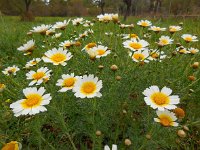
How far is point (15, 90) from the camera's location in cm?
183

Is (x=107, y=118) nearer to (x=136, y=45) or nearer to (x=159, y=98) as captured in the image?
(x=159, y=98)

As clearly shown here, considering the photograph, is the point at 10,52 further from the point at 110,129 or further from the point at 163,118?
the point at 163,118

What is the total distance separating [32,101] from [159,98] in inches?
23.4

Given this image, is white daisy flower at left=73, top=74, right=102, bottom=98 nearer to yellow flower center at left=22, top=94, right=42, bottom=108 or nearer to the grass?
the grass

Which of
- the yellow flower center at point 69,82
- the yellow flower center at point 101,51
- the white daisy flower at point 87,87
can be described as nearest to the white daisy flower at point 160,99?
the white daisy flower at point 87,87

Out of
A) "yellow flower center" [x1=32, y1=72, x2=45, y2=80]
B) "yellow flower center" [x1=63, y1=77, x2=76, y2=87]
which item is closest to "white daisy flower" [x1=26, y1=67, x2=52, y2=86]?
"yellow flower center" [x1=32, y1=72, x2=45, y2=80]

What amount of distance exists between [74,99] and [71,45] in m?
0.51

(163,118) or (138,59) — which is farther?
(138,59)

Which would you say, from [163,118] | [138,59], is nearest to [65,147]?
[163,118]

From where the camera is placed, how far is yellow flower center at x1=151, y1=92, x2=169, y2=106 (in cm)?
127

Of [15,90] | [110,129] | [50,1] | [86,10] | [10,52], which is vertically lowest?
[86,10]

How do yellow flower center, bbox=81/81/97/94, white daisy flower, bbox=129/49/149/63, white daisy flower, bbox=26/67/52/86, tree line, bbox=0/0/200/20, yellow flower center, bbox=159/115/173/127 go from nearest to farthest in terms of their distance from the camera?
1. yellow flower center, bbox=159/115/173/127
2. yellow flower center, bbox=81/81/97/94
3. white daisy flower, bbox=26/67/52/86
4. white daisy flower, bbox=129/49/149/63
5. tree line, bbox=0/0/200/20

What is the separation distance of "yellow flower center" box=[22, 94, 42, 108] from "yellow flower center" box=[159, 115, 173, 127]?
1.84 ft

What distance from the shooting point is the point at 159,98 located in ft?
4.23
